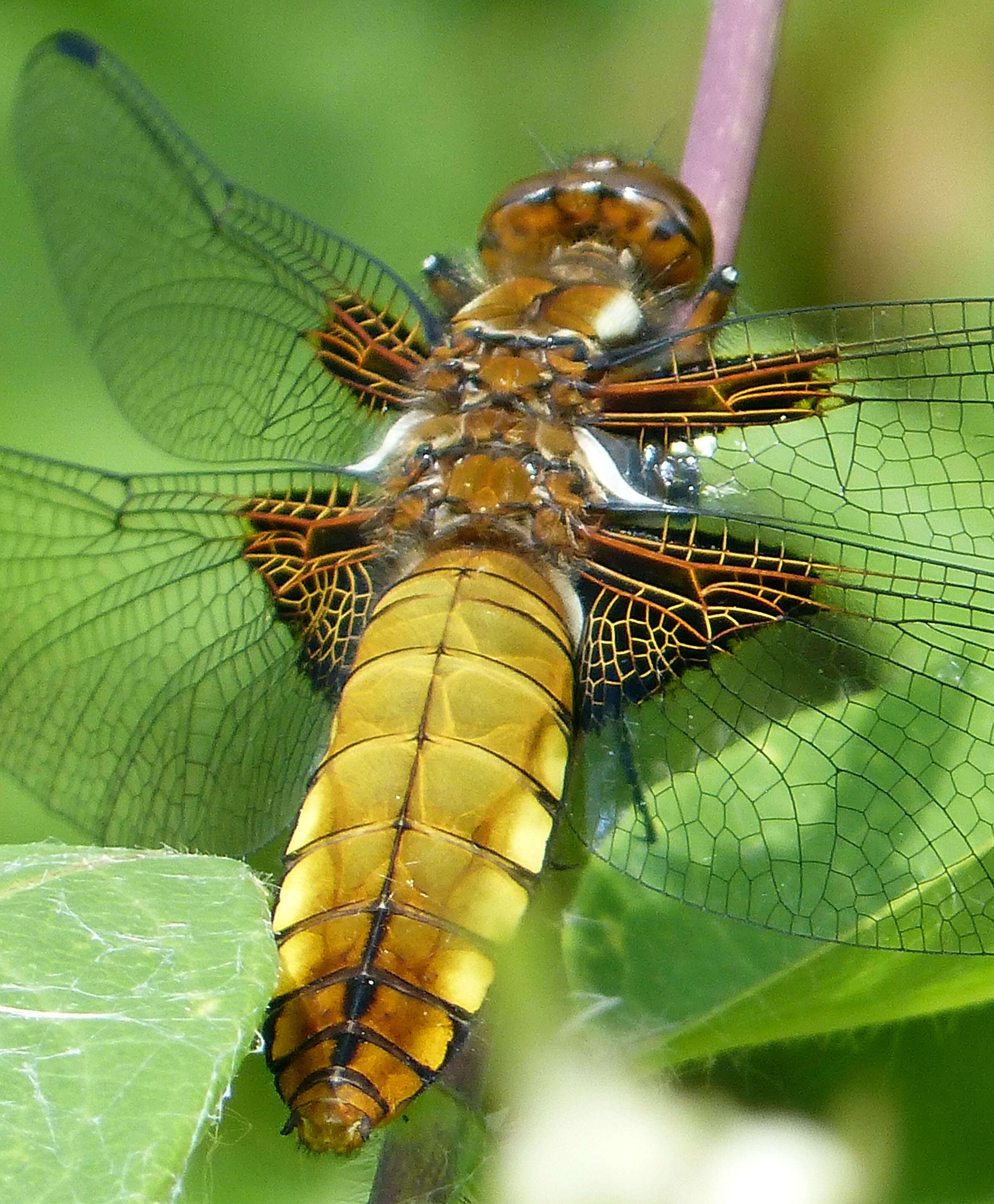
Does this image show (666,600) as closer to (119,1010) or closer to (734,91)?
(734,91)

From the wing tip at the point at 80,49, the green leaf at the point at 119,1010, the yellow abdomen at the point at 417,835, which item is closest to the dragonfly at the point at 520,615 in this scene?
the yellow abdomen at the point at 417,835

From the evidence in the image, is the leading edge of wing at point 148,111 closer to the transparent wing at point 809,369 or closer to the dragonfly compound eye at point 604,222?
the dragonfly compound eye at point 604,222

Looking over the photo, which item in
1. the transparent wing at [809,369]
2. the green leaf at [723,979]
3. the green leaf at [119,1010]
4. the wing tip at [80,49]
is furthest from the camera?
the wing tip at [80,49]

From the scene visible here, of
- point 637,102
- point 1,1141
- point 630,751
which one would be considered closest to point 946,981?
point 630,751

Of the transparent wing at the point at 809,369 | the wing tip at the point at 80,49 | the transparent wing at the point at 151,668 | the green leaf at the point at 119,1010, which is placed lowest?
the green leaf at the point at 119,1010

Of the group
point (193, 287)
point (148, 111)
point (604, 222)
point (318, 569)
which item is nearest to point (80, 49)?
point (148, 111)

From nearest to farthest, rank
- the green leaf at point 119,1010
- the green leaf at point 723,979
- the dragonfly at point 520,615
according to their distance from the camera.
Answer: the green leaf at point 119,1010 < the dragonfly at point 520,615 < the green leaf at point 723,979

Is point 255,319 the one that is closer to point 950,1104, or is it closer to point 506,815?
point 506,815
